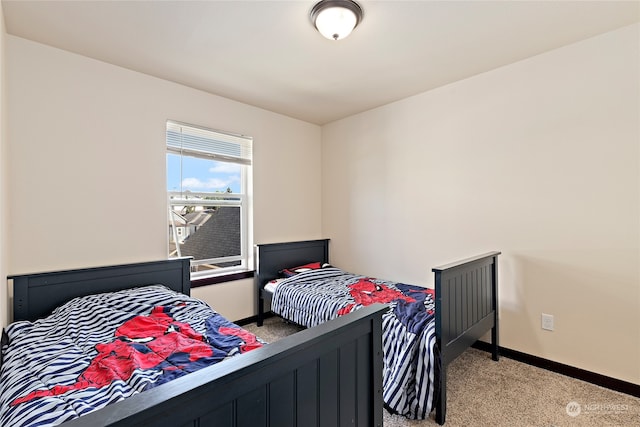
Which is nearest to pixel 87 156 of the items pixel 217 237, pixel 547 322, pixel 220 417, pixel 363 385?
pixel 217 237

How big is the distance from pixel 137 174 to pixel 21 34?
1123 millimetres

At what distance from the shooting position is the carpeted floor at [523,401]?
176 cm

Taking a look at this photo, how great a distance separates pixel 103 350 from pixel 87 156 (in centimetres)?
155

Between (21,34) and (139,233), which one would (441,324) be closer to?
(139,233)

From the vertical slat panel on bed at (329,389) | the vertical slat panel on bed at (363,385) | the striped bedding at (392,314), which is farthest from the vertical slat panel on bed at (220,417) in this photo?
the striped bedding at (392,314)

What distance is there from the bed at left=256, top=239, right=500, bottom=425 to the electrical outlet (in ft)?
1.06

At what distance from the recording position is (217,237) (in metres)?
3.18

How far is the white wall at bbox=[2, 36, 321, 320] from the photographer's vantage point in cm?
206

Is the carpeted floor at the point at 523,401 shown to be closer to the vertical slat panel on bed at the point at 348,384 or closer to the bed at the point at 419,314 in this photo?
the bed at the point at 419,314

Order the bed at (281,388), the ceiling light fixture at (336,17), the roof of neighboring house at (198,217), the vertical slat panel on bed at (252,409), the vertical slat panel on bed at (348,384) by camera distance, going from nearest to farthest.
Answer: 1. the bed at (281,388)
2. the vertical slat panel on bed at (252,409)
3. the vertical slat panel on bed at (348,384)
4. the ceiling light fixture at (336,17)
5. the roof of neighboring house at (198,217)

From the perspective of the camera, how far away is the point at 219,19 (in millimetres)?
1891

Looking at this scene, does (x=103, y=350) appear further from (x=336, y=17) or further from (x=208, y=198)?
(x=336, y=17)

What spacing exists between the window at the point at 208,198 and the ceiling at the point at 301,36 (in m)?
0.58

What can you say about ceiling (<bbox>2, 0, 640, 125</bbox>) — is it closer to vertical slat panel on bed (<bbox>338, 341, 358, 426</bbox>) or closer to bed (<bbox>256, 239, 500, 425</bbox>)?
bed (<bbox>256, 239, 500, 425</bbox>)
